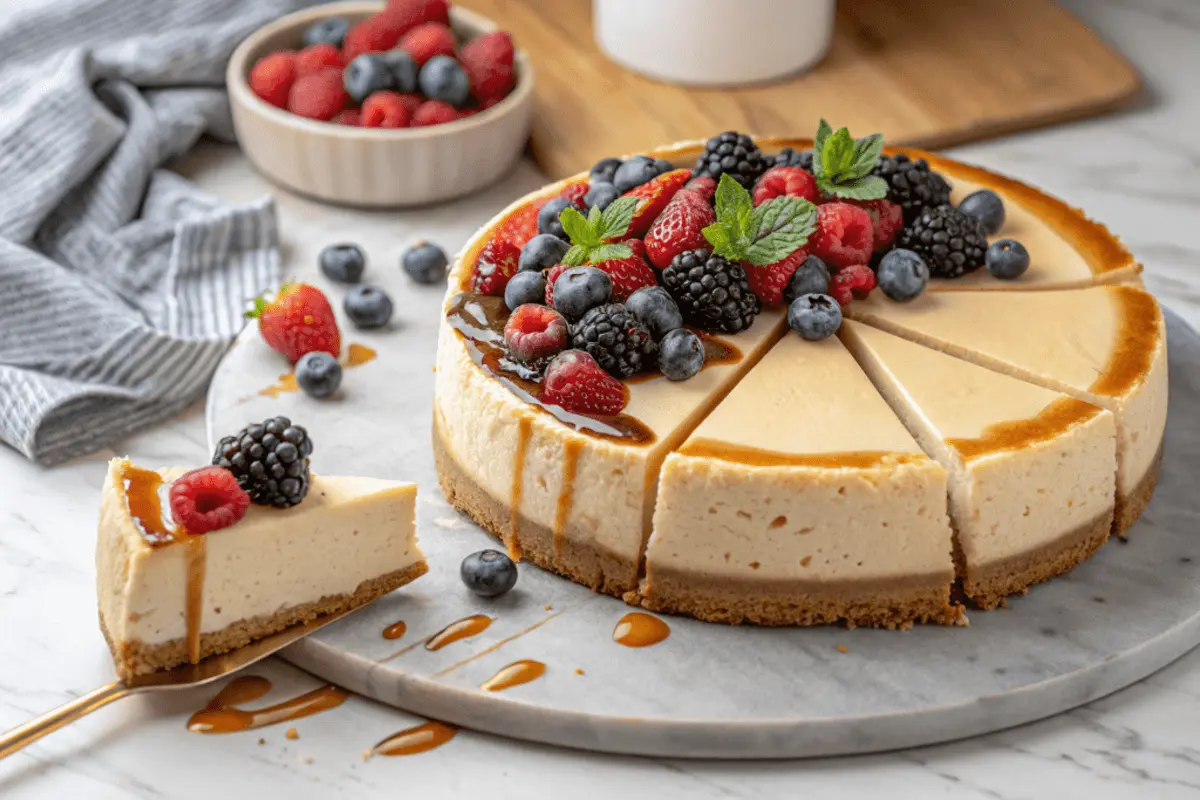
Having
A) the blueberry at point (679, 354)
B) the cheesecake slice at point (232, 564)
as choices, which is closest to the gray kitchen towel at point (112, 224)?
the cheesecake slice at point (232, 564)

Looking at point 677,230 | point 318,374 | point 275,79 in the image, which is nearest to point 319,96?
point 275,79

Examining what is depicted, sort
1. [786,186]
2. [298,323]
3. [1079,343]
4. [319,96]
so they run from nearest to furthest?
[1079,343] < [786,186] < [298,323] < [319,96]

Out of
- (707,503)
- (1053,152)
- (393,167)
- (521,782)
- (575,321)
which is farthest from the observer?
(1053,152)

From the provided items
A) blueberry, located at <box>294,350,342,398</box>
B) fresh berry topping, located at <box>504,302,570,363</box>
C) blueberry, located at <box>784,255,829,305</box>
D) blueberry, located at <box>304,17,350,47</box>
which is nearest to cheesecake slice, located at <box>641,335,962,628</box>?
blueberry, located at <box>784,255,829,305</box>

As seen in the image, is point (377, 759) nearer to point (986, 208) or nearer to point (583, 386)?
point (583, 386)

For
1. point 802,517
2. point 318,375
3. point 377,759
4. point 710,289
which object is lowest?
point 377,759

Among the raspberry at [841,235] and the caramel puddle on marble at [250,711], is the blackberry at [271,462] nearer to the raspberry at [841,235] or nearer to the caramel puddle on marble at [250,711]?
the caramel puddle on marble at [250,711]

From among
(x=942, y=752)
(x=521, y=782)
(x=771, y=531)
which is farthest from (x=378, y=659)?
(x=942, y=752)

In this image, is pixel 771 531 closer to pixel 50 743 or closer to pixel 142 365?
pixel 50 743
